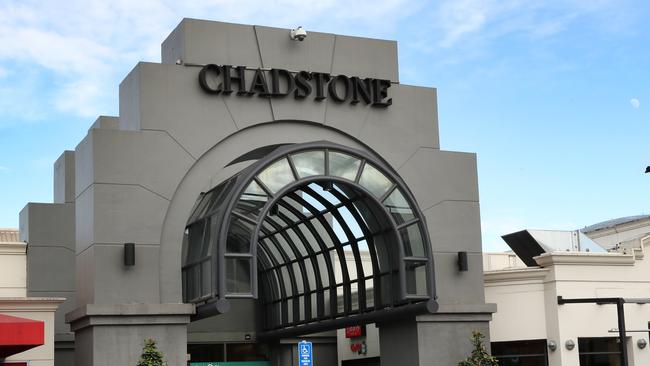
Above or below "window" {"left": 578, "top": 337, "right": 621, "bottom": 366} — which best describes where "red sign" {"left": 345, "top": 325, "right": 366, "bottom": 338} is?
above

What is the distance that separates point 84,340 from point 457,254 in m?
9.95

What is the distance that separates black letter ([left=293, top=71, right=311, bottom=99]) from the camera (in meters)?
26.4

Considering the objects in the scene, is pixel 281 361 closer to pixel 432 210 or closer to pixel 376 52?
pixel 432 210

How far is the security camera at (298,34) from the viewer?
86.9 ft

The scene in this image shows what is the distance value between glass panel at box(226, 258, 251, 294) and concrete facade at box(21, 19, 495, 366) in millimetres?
1138

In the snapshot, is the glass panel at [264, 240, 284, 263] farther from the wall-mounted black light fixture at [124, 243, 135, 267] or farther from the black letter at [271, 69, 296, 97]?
the wall-mounted black light fixture at [124, 243, 135, 267]

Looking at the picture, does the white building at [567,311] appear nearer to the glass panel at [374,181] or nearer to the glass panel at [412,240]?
the glass panel at [412,240]

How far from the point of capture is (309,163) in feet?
82.8

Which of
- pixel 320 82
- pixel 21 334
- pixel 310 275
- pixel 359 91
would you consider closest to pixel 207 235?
pixel 21 334

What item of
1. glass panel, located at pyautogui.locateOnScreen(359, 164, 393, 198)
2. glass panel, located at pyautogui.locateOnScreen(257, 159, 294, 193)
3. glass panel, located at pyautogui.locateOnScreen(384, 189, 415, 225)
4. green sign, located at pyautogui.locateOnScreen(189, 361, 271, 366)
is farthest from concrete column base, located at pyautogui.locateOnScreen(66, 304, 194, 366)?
green sign, located at pyautogui.locateOnScreen(189, 361, 271, 366)

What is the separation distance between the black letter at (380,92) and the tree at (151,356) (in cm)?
886

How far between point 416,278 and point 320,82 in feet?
18.8

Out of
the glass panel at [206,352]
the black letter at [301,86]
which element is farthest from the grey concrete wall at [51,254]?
the black letter at [301,86]

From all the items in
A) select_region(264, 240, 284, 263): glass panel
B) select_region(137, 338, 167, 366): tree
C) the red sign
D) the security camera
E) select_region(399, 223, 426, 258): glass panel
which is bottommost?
select_region(137, 338, 167, 366): tree
